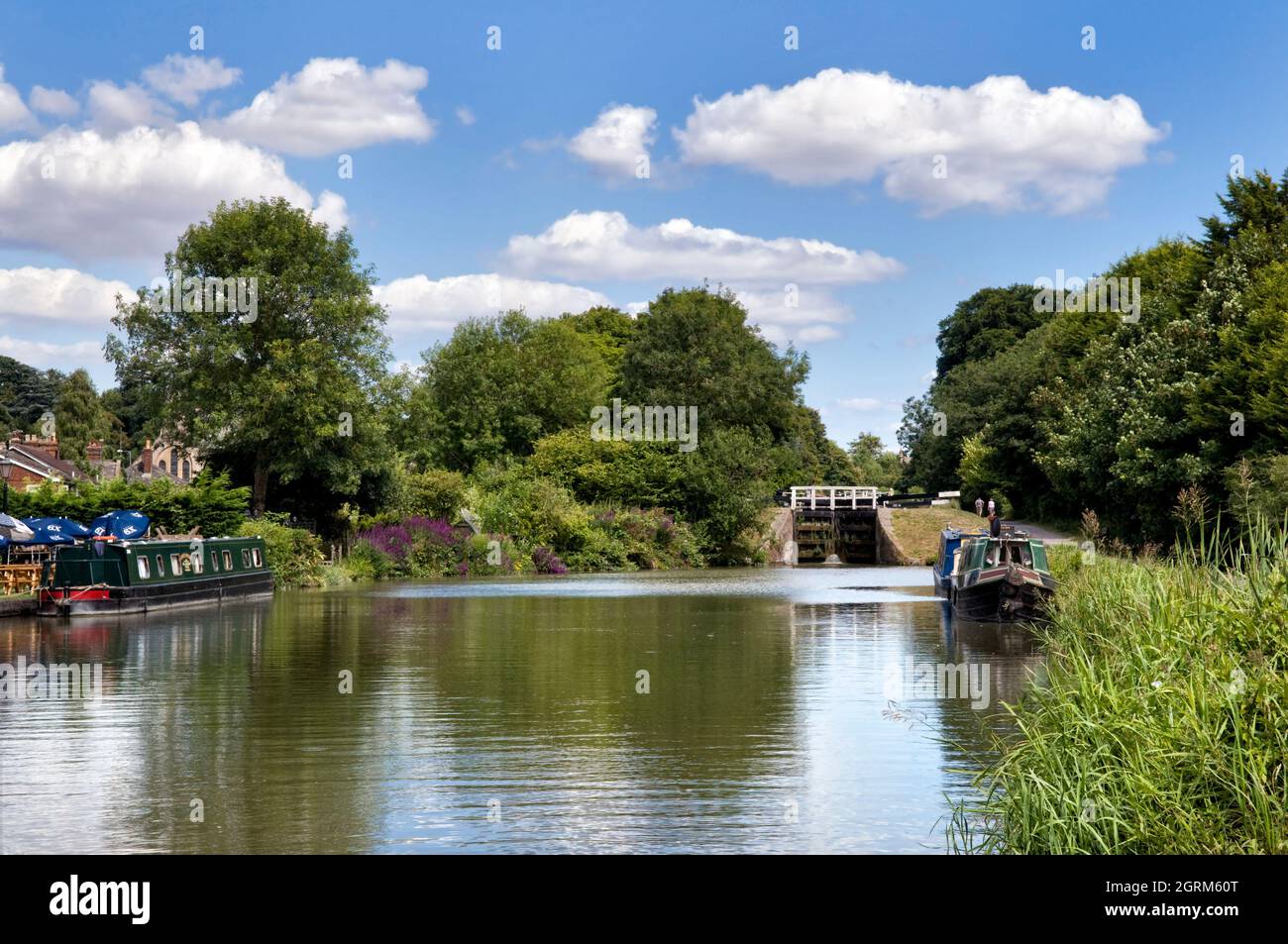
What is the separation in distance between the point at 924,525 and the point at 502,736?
55.7 metres

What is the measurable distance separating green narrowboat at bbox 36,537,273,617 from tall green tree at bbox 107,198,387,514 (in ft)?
31.3

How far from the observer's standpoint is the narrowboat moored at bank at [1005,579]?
2920 centimetres

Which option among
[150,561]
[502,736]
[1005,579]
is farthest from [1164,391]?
[502,736]

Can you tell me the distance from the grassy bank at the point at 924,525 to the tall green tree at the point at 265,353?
91.2ft

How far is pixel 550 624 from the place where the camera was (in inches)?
1200

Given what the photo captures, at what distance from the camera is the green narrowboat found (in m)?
32.4

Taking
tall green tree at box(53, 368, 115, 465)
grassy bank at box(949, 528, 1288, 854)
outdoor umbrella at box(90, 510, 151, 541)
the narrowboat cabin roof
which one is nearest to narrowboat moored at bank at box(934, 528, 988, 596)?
the narrowboat cabin roof

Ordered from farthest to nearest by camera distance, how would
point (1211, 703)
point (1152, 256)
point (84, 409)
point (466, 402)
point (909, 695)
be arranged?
point (84, 409), point (466, 402), point (1152, 256), point (909, 695), point (1211, 703)

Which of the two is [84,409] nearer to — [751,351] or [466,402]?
[466,402]

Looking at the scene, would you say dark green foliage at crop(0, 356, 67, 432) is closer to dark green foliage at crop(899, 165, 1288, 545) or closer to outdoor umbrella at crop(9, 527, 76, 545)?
dark green foliage at crop(899, 165, 1288, 545)
